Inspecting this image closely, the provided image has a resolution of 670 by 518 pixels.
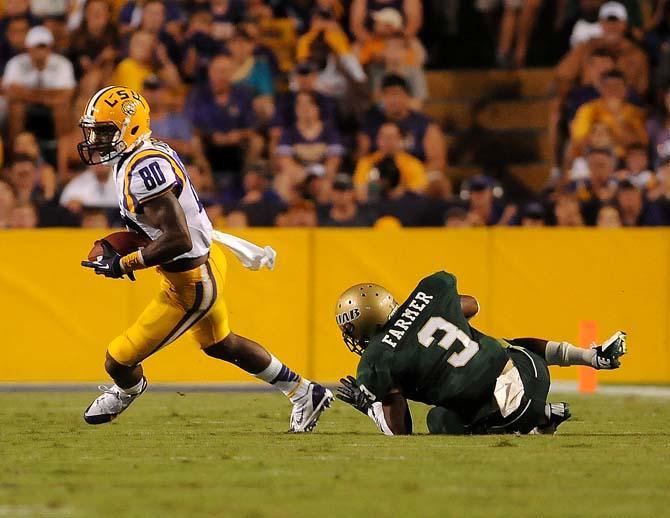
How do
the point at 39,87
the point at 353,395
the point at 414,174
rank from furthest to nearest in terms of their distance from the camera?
the point at 39,87 < the point at 414,174 < the point at 353,395

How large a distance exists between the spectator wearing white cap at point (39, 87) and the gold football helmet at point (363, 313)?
822 cm

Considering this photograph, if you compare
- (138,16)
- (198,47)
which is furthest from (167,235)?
(138,16)

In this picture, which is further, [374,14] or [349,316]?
[374,14]

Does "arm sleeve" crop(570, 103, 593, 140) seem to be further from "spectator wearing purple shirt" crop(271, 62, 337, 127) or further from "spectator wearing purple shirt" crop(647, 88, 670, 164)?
"spectator wearing purple shirt" crop(271, 62, 337, 127)

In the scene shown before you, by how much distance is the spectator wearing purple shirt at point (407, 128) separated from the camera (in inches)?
615

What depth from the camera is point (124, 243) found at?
894cm

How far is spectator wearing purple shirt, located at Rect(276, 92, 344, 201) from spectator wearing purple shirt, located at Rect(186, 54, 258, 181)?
422mm

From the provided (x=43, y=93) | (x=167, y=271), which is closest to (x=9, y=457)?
(x=167, y=271)

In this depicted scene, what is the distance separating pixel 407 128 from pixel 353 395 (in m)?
7.88

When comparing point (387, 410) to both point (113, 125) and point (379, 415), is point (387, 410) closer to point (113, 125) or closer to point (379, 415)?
point (379, 415)

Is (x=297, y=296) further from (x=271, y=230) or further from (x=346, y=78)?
(x=346, y=78)

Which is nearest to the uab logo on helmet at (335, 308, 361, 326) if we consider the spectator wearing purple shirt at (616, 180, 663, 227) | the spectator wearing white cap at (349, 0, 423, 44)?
the spectator wearing purple shirt at (616, 180, 663, 227)

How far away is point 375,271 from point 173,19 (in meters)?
4.70

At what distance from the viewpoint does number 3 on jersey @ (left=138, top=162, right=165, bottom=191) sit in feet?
28.6
